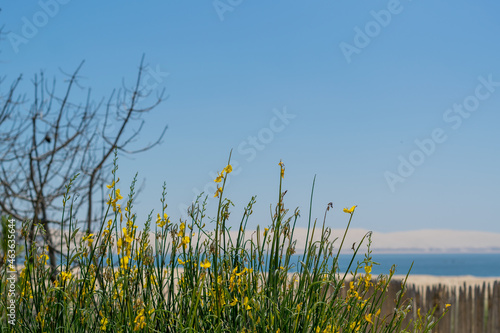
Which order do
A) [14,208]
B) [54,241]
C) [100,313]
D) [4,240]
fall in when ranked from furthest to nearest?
[54,241]
[14,208]
[100,313]
[4,240]

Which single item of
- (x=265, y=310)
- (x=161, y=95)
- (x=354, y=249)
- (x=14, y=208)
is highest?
(x=161, y=95)

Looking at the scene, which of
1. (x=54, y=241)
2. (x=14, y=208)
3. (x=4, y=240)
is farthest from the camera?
(x=54, y=241)

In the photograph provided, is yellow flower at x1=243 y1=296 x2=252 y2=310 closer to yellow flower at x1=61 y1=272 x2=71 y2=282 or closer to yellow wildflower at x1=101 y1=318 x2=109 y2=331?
yellow wildflower at x1=101 y1=318 x2=109 y2=331

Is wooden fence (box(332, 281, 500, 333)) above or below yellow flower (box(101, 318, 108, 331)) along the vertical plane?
below

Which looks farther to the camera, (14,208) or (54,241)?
(54,241)

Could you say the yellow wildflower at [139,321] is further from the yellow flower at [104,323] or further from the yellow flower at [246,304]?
the yellow flower at [246,304]

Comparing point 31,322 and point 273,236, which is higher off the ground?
point 273,236

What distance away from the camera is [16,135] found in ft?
17.1

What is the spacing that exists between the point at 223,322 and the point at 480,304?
5448 millimetres

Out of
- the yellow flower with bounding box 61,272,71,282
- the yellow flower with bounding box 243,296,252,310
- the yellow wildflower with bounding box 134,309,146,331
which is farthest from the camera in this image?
the yellow flower with bounding box 61,272,71,282

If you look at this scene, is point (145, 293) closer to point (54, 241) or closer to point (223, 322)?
point (223, 322)

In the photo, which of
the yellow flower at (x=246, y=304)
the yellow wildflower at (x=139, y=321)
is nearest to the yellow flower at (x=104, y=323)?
the yellow wildflower at (x=139, y=321)

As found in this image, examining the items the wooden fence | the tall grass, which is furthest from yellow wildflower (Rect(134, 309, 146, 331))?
the wooden fence

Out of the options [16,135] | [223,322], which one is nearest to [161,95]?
[16,135]
